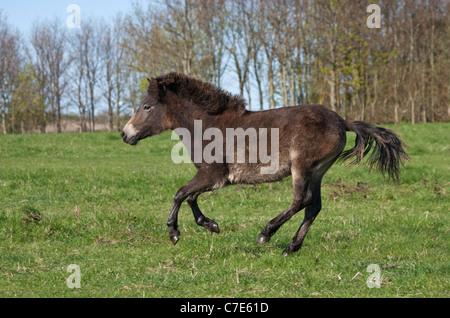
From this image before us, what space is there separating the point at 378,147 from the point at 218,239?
2672mm

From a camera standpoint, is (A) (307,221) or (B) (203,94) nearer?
(A) (307,221)

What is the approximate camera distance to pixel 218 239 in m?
7.41

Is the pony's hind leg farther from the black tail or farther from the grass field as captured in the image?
the black tail

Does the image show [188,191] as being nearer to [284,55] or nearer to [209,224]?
[209,224]

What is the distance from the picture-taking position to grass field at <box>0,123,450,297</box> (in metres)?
5.45

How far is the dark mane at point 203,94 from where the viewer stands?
23.5 feet

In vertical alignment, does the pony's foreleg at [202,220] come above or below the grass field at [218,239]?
above

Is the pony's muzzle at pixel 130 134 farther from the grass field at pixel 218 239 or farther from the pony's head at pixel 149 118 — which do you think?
the grass field at pixel 218 239

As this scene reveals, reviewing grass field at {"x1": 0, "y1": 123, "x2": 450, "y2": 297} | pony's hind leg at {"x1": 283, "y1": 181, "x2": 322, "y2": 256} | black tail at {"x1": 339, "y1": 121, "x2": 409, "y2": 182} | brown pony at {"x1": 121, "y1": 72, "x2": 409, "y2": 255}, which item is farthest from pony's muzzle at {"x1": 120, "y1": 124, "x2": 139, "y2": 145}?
black tail at {"x1": 339, "y1": 121, "x2": 409, "y2": 182}

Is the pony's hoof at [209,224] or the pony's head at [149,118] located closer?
the pony's hoof at [209,224]

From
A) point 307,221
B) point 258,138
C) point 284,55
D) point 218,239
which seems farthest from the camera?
point 284,55

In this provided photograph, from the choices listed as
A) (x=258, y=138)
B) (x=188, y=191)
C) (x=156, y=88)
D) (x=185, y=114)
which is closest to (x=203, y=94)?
(x=185, y=114)

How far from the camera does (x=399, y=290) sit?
5.28m

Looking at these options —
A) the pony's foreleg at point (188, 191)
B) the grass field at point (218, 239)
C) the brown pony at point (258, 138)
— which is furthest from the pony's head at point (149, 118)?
the grass field at point (218, 239)
